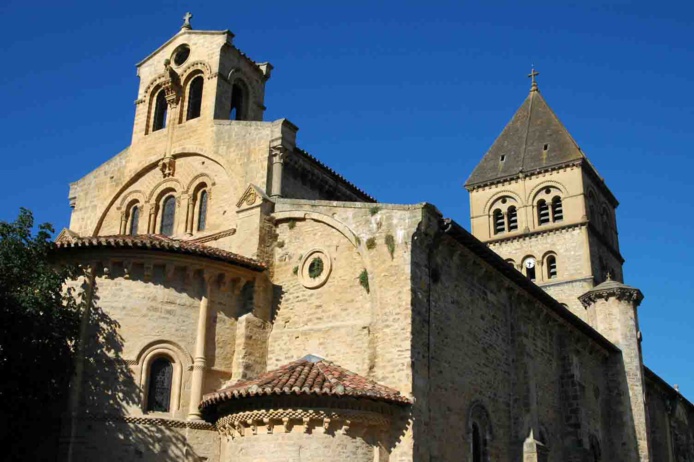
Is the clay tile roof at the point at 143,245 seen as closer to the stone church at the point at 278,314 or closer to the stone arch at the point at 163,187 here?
the stone church at the point at 278,314

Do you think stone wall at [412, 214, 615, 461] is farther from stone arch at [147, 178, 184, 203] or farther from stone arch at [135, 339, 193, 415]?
Answer: stone arch at [147, 178, 184, 203]

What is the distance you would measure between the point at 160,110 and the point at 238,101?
237 centimetres

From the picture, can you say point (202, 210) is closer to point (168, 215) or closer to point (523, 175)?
point (168, 215)

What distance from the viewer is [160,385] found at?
56.1ft

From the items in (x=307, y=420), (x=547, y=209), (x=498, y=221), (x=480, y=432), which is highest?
(x=547, y=209)

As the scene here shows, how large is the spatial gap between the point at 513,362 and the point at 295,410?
806cm

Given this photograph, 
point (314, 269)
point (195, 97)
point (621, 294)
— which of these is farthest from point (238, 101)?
point (621, 294)

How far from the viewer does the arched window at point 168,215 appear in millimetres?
21828

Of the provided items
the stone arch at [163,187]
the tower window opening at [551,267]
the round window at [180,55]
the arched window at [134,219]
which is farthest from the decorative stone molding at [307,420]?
the tower window opening at [551,267]

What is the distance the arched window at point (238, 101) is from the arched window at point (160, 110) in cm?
205

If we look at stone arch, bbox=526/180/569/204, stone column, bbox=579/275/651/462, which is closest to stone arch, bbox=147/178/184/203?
stone column, bbox=579/275/651/462

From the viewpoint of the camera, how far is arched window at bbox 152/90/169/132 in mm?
23516

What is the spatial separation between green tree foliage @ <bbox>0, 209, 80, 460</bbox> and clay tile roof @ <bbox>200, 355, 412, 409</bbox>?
123 inches

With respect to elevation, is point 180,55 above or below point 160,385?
above
